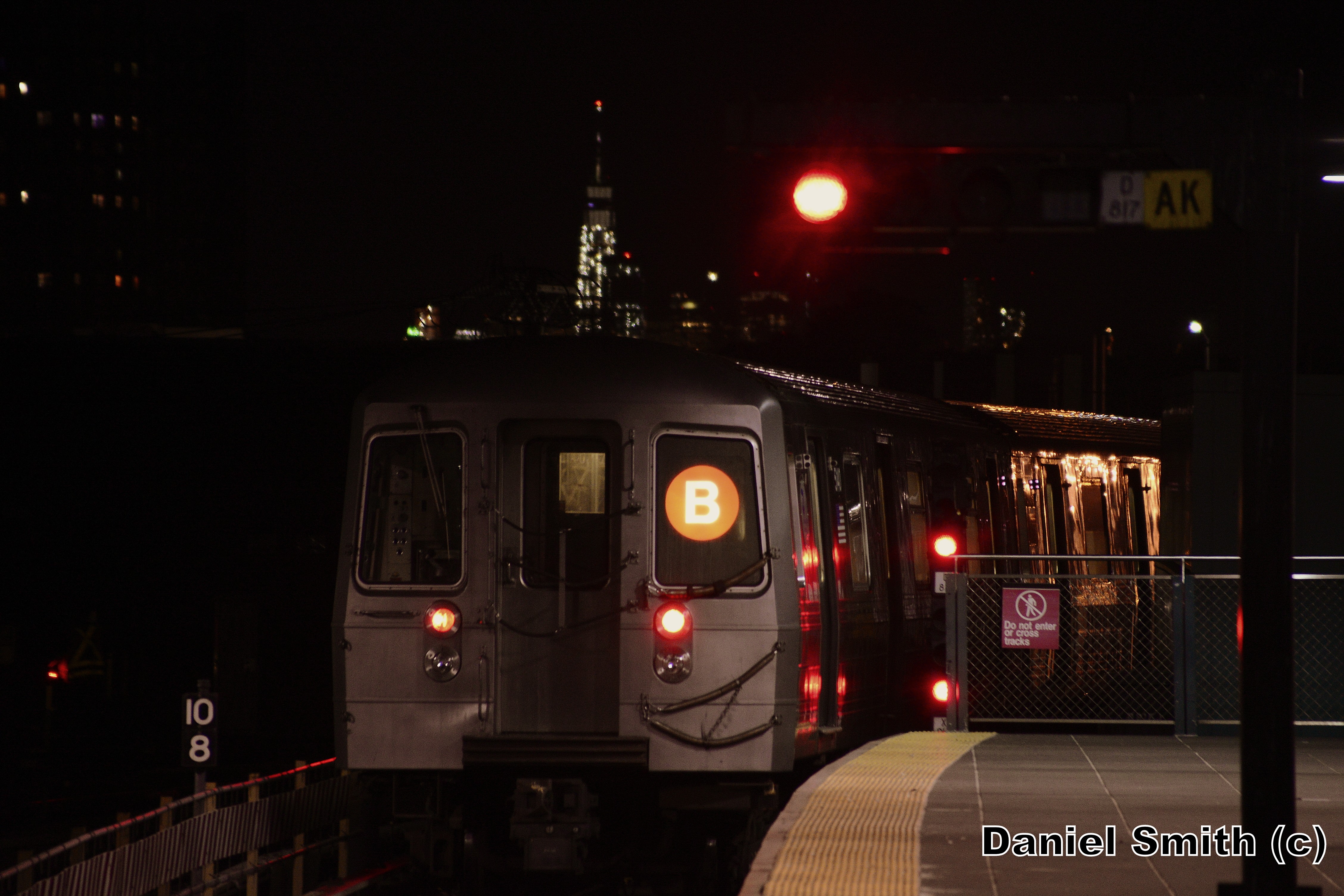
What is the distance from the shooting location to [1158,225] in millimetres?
6352

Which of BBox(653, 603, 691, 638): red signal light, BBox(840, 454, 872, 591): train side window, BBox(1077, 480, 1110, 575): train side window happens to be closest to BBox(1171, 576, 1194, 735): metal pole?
BBox(840, 454, 872, 591): train side window

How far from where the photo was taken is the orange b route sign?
9492mm

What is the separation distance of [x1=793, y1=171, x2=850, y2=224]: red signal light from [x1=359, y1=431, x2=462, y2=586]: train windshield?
9.68 feet

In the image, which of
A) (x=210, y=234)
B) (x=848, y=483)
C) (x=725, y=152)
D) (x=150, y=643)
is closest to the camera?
(x=725, y=152)

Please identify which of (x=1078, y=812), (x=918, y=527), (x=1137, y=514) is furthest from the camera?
(x=1137, y=514)

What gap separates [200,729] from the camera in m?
12.0

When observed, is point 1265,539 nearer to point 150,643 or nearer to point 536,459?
point 536,459

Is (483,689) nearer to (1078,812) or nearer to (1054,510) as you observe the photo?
(1078,812)

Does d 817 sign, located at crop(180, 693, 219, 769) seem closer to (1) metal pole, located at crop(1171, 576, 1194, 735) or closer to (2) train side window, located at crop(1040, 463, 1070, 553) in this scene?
(1) metal pole, located at crop(1171, 576, 1194, 735)

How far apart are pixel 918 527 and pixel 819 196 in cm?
632

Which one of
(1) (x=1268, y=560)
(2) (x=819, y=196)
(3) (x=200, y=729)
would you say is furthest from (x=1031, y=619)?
(3) (x=200, y=729)

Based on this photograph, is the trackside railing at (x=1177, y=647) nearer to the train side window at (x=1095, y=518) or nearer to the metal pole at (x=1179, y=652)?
the metal pole at (x=1179, y=652)

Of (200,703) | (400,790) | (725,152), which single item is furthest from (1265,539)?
(200,703)

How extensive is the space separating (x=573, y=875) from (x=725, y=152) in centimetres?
528
